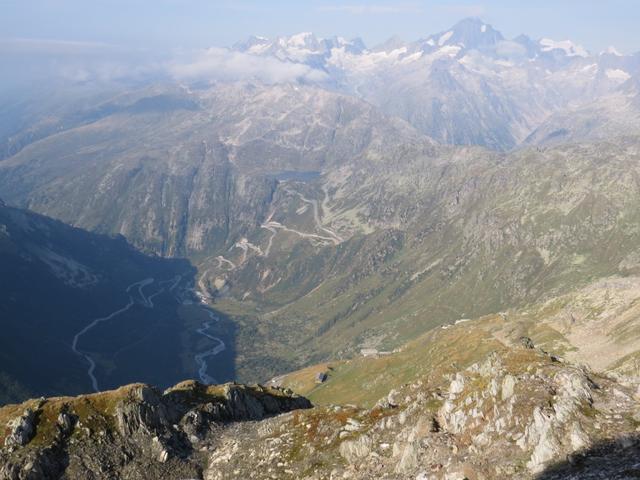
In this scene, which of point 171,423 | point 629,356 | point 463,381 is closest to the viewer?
point 463,381

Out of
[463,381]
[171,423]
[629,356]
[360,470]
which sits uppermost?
[463,381]

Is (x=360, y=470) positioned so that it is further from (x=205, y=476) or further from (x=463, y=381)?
(x=205, y=476)

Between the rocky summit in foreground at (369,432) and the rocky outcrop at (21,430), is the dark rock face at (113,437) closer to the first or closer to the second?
the rocky outcrop at (21,430)

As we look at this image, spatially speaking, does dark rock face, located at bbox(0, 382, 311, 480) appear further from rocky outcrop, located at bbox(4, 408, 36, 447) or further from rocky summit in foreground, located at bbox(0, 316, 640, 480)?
rocky summit in foreground, located at bbox(0, 316, 640, 480)

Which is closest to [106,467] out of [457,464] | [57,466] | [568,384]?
[57,466]

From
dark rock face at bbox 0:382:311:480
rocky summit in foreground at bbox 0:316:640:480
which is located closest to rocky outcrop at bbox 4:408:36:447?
dark rock face at bbox 0:382:311:480

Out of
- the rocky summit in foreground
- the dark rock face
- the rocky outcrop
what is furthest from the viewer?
the rocky outcrop

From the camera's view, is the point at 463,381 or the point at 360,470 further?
the point at 463,381
